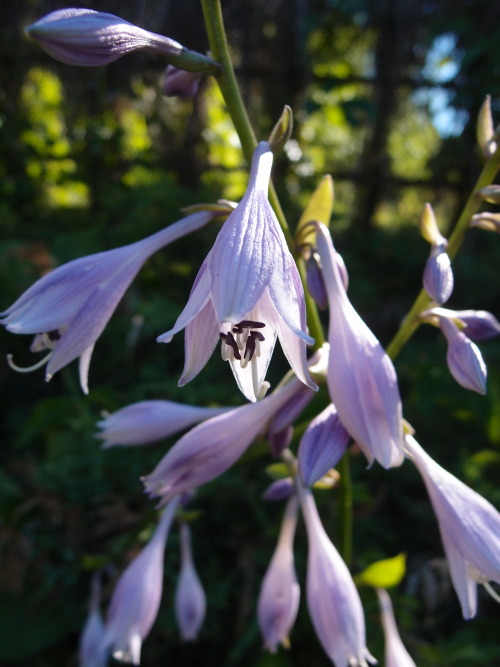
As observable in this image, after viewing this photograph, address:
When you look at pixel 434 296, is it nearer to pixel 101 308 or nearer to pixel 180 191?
pixel 101 308

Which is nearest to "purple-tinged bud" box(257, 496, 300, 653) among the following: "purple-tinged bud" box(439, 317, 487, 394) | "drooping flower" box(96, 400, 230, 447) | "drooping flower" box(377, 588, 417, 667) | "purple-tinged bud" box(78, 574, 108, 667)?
"drooping flower" box(377, 588, 417, 667)

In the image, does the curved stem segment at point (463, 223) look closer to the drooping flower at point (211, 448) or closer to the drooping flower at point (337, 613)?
the drooping flower at point (211, 448)

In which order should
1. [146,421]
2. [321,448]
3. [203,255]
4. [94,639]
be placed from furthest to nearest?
[203,255], [94,639], [146,421], [321,448]

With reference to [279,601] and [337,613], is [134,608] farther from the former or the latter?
[337,613]

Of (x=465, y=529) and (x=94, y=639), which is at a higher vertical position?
(x=465, y=529)

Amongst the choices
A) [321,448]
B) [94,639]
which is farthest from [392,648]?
[94,639]

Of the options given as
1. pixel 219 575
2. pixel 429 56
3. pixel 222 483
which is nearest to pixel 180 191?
pixel 222 483

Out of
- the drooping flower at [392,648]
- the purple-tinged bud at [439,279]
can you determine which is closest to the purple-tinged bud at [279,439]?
the purple-tinged bud at [439,279]
